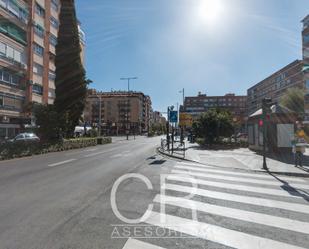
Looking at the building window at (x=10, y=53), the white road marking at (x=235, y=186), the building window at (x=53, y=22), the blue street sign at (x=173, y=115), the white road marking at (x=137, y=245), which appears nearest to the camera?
the white road marking at (x=137, y=245)

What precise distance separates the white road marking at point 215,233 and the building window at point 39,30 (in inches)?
1491

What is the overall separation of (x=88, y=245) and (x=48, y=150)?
19892 millimetres

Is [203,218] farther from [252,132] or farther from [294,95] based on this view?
[294,95]

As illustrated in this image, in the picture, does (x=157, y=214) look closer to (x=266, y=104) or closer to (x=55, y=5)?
(x=266, y=104)

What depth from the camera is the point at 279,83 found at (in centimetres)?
7125

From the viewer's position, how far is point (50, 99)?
40219 mm

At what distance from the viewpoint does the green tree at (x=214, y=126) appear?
26.0 metres

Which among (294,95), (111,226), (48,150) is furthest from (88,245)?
(294,95)

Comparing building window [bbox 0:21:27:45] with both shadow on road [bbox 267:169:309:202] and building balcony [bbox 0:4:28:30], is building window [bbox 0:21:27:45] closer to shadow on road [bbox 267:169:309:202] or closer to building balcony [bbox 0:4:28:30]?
building balcony [bbox 0:4:28:30]

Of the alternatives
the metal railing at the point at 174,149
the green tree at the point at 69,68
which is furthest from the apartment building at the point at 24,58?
the metal railing at the point at 174,149

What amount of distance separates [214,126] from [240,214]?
21045 millimetres

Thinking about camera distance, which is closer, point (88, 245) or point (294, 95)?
point (88, 245)

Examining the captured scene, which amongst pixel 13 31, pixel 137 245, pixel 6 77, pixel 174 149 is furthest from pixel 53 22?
pixel 137 245

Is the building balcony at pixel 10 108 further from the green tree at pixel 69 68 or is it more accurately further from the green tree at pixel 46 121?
the green tree at pixel 46 121
